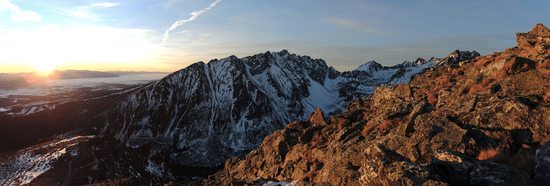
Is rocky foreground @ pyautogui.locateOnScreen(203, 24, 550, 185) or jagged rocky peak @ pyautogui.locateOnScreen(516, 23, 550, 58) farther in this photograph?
jagged rocky peak @ pyautogui.locateOnScreen(516, 23, 550, 58)

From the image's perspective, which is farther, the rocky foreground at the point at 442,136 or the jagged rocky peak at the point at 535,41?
the jagged rocky peak at the point at 535,41

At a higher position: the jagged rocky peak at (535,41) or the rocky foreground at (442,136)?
the jagged rocky peak at (535,41)

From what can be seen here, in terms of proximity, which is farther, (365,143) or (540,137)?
(365,143)

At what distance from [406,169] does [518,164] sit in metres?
7.50

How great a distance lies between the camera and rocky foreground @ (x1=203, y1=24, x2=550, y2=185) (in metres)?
20.4

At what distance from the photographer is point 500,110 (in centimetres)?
2884

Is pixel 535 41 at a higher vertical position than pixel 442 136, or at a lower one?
higher

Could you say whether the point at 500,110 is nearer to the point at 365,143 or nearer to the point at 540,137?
the point at 540,137

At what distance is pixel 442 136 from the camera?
90.5ft

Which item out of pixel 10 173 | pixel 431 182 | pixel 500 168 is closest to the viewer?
pixel 431 182

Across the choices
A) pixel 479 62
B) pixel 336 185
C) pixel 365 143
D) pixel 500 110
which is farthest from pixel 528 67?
pixel 336 185

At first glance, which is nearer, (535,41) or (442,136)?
(442,136)

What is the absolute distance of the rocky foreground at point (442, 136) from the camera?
2039 cm

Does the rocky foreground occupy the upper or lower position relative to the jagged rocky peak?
lower
